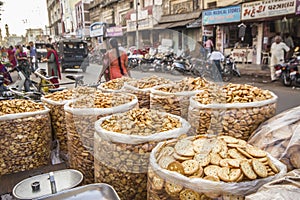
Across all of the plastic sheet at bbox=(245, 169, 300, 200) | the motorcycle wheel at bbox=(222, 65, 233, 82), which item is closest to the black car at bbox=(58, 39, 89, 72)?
the motorcycle wheel at bbox=(222, 65, 233, 82)

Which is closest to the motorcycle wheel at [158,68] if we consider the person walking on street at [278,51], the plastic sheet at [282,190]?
the plastic sheet at [282,190]

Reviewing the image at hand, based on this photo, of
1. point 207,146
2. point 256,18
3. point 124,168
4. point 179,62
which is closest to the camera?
point 207,146

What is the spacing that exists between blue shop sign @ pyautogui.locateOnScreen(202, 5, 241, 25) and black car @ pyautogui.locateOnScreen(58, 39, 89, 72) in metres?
5.47

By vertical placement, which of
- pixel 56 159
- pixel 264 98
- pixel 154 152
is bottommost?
pixel 56 159

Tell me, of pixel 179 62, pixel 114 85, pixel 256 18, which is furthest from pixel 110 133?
pixel 256 18

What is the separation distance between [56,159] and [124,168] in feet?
3.43

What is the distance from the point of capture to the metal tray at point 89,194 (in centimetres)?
104

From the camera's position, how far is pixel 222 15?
941 cm

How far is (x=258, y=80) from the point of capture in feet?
23.6

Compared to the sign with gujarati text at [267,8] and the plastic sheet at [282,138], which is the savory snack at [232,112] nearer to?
the plastic sheet at [282,138]

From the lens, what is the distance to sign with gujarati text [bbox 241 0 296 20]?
7477mm

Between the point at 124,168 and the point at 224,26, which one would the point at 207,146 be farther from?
the point at 224,26

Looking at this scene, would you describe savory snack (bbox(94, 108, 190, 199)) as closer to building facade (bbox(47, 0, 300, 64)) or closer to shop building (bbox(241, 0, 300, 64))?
building facade (bbox(47, 0, 300, 64))

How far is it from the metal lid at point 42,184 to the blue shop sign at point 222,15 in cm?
905
